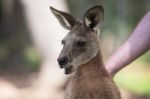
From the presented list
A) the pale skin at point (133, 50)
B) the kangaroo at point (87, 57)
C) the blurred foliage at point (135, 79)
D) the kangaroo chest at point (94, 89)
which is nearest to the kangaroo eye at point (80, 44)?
the kangaroo at point (87, 57)

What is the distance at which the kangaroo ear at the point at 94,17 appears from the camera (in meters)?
4.58

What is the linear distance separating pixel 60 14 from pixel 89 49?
33cm

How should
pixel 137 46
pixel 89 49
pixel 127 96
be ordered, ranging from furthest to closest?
pixel 127 96 < pixel 137 46 < pixel 89 49

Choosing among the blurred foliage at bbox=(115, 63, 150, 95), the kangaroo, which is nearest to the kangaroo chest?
the kangaroo

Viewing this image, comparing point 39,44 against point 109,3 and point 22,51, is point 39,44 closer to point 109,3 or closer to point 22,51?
point 109,3

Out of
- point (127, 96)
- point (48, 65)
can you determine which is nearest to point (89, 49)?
point (127, 96)

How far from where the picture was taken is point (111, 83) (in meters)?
4.66

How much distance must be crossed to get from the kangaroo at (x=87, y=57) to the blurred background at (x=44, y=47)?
18.6 feet

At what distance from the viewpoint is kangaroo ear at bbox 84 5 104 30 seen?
4.58 meters

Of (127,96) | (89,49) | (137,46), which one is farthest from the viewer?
(127,96)

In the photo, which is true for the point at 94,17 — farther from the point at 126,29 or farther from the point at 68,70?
the point at 126,29

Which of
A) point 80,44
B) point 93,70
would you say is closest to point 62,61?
point 80,44

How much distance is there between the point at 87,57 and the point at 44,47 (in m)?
10.7

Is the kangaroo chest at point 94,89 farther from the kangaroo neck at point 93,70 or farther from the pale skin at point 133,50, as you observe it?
the pale skin at point 133,50
